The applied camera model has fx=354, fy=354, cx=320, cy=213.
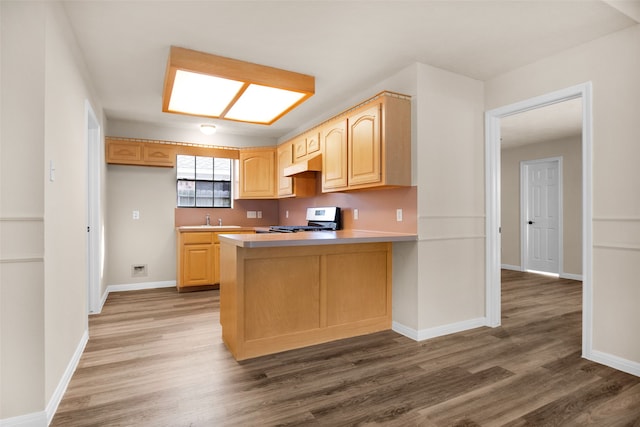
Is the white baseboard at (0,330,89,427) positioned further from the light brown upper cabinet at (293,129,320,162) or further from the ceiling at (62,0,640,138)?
the light brown upper cabinet at (293,129,320,162)

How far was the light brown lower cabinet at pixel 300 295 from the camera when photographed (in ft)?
9.12

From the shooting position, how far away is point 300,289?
300 centimetres

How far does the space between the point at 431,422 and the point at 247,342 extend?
1.45 m

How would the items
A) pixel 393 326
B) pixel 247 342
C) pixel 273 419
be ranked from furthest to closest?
1. pixel 393 326
2. pixel 247 342
3. pixel 273 419

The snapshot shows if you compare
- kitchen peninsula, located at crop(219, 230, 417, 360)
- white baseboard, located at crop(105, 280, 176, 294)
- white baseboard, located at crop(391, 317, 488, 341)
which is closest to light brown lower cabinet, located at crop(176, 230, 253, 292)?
white baseboard, located at crop(105, 280, 176, 294)

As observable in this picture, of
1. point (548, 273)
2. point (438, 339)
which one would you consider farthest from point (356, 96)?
point (548, 273)

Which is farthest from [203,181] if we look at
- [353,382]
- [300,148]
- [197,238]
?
[353,382]

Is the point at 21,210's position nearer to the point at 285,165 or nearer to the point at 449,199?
the point at 449,199

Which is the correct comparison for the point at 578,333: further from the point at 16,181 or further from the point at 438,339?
the point at 16,181

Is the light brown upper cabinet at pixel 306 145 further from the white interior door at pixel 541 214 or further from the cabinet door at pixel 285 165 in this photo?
the white interior door at pixel 541 214

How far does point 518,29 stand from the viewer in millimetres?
2590

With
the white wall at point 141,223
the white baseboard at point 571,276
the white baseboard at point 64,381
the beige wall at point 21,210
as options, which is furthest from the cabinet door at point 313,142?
the white baseboard at point 571,276

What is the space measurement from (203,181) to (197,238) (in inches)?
43.4

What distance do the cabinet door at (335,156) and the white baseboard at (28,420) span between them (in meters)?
2.79
